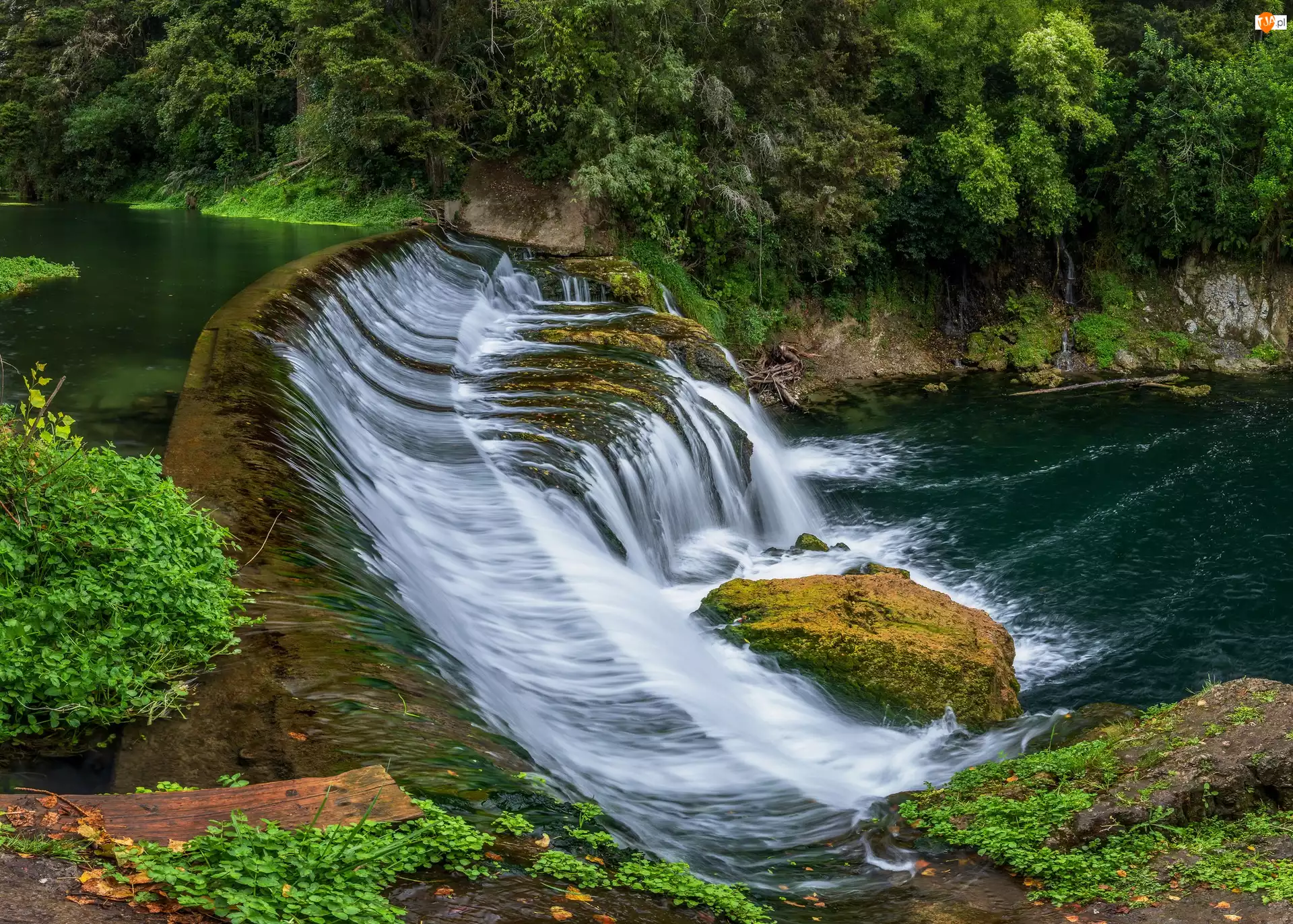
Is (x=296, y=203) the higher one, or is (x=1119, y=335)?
(x=296, y=203)

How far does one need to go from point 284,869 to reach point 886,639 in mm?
6556

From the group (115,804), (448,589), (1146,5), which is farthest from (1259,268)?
(115,804)

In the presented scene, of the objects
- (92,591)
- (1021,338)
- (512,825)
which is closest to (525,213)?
(1021,338)

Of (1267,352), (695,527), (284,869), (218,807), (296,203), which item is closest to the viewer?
(284,869)

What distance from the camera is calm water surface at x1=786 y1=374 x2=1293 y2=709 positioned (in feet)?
37.0

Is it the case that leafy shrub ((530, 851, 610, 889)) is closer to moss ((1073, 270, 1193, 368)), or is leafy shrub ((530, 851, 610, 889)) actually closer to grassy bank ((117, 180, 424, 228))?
grassy bank ((117, 180, 424, 228))

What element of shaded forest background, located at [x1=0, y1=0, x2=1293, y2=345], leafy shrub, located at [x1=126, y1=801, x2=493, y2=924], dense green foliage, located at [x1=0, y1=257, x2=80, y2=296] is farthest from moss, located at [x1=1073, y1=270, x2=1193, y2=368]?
leafy shrub, located at [x1=126, y1=801, x2=493, y2=924]

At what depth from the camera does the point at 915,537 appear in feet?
48.4

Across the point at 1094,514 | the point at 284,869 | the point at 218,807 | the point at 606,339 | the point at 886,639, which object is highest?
the point at 606,339

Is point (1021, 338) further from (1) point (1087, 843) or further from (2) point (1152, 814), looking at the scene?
(1) point (1087, 843)

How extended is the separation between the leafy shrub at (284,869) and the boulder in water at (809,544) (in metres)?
9.58

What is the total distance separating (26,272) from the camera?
16344 millimetres

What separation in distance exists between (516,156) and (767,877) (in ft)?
66.9

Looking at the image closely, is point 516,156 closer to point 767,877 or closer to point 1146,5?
point 1146,5
